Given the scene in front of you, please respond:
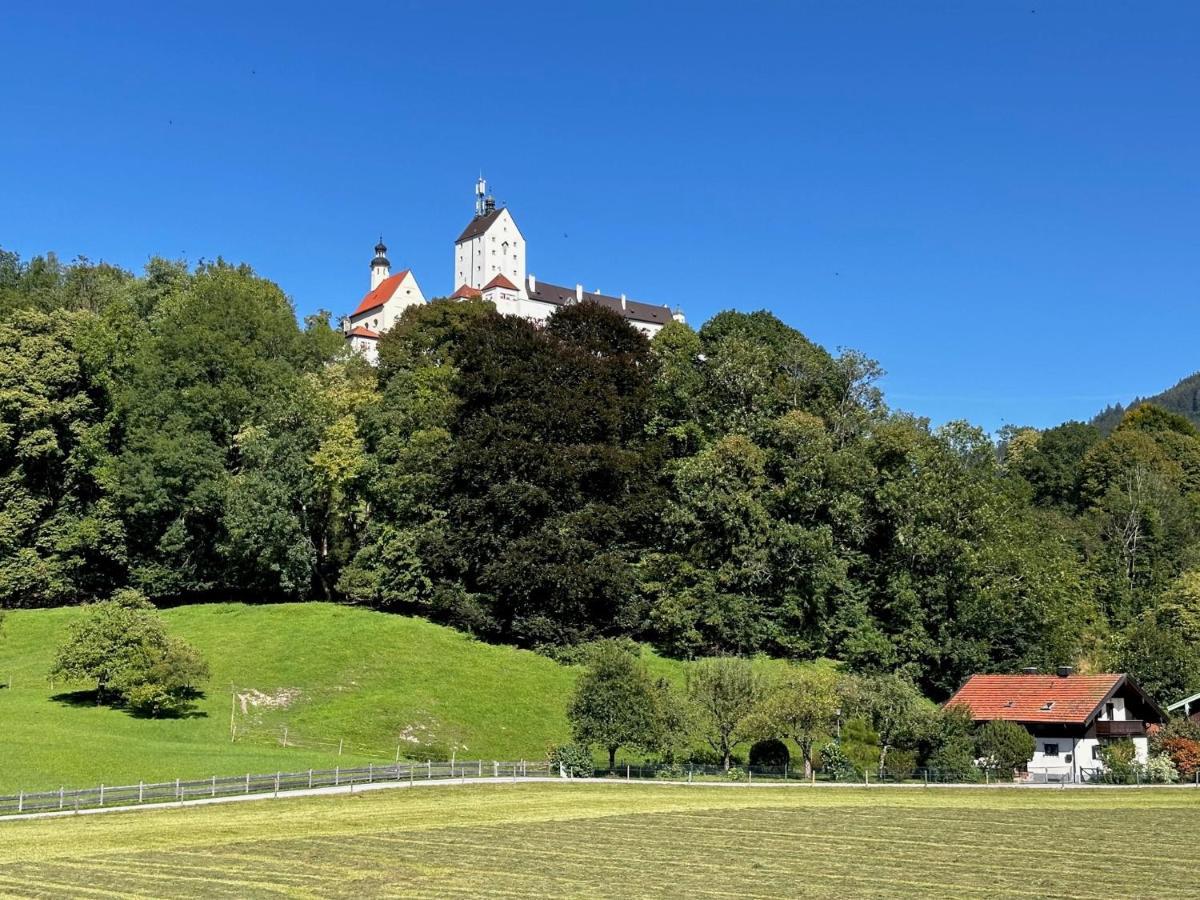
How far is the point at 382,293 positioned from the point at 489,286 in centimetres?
1825

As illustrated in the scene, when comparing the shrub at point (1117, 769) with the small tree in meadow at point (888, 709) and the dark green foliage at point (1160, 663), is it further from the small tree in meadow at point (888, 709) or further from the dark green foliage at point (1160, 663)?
the dark green foliage at point (1160, 663)

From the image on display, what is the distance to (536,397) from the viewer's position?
68.9 m

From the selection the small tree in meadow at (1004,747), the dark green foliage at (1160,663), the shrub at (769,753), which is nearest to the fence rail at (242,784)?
the shrub at (769,753)

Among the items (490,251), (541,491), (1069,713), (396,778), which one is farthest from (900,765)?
(490,251)

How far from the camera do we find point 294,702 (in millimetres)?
53156

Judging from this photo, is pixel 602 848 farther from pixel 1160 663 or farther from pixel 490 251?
pixel 490 251

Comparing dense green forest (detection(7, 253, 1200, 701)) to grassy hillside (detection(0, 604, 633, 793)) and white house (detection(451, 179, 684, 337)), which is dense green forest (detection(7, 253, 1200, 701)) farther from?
white house (detection(451, 179, 684, 337))

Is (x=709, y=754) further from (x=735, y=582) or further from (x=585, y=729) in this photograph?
(x=735, y=582)

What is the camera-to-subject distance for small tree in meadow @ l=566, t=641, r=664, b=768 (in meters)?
47.9

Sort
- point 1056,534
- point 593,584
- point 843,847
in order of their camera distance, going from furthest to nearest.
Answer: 1. point 1056,534
2. point 593,584
3. point 843,847

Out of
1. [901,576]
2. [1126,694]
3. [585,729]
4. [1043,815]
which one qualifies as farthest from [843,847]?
[901,576]

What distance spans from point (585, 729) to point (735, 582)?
21.8 m

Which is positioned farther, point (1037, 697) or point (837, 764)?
point (1037, 697)

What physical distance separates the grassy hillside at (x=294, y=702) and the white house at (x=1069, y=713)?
58.0ft
